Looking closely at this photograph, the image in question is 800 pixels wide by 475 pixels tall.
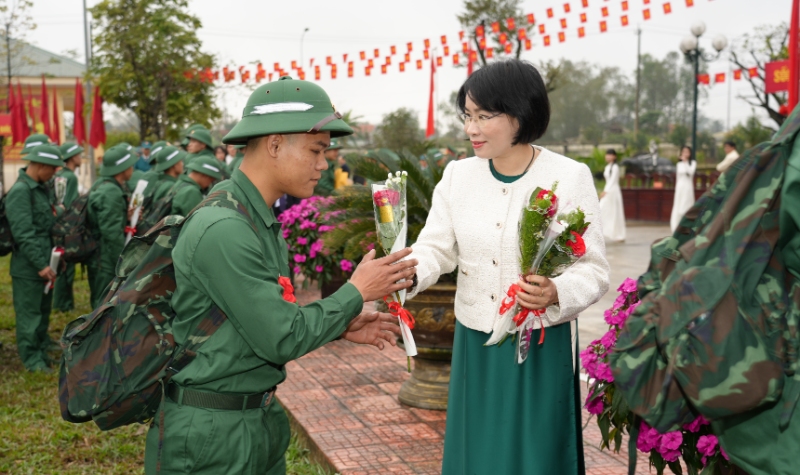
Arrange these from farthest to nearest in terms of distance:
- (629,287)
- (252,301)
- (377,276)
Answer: (629,287)
(377,276)
(252,301)

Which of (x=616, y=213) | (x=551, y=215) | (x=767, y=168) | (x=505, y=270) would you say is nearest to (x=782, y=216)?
(x=767, y=168)

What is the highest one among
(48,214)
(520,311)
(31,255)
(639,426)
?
(520,311)

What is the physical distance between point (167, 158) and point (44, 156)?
5.35ft

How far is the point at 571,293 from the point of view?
3.00 m

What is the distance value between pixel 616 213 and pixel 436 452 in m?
13.6

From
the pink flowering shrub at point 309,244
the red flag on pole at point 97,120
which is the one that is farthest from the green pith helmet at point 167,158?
the red flag on pole at point 97,120

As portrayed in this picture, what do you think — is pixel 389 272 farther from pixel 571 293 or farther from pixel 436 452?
pixel 436 452

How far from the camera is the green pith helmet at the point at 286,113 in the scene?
8.43 feet

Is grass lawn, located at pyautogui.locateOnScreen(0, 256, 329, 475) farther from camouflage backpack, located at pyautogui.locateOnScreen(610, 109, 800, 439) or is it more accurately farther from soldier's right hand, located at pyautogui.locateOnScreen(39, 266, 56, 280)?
camouflage backpack, located at pyautogui.locateOnScreen(610, 109, 800, 439)

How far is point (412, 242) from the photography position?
6078 millimetres

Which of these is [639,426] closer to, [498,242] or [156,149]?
[498,242]

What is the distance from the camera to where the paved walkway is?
15.5 feet

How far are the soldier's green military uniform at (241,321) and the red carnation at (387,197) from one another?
53 cm

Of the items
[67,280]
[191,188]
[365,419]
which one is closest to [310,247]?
[191,188]
